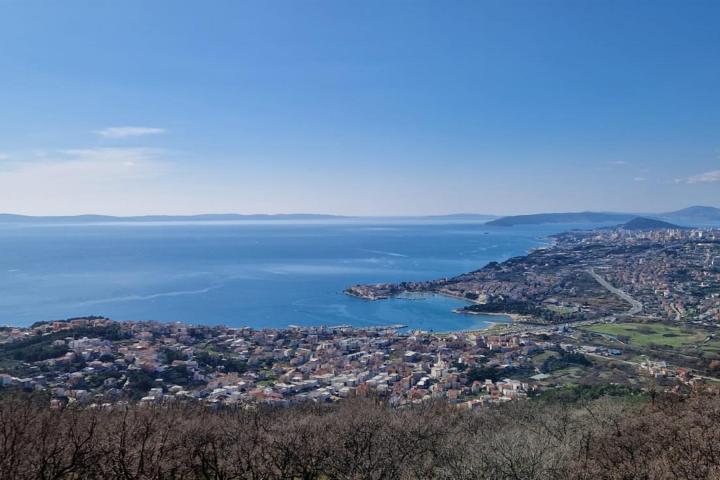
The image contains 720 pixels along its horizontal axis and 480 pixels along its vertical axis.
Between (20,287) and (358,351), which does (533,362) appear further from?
(20,287)

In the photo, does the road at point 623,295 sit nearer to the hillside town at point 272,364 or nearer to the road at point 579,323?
the road at point 579,323

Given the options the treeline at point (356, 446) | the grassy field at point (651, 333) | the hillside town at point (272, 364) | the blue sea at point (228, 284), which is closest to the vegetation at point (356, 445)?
the treeline at point (356, 446)

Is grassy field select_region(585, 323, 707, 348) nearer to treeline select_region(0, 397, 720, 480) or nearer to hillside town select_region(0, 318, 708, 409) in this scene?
hillside town select_region(0, 318, 708, 409)

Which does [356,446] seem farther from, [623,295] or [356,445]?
[623,295]

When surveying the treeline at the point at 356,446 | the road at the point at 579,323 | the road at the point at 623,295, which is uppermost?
the treeline at the point at 356,446

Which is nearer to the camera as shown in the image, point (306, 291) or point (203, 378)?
point (203, 378)

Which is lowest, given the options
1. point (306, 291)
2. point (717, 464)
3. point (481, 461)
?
point (306, 291)

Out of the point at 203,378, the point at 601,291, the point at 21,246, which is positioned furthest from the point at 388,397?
the point at 21,246
